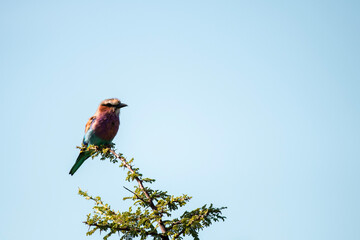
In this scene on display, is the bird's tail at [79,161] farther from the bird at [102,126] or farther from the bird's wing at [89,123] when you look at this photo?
the bird's wing at [89,123]

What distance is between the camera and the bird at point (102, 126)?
338 inches

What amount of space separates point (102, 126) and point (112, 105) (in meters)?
0.63

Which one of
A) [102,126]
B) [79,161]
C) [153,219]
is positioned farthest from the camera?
[79,161]

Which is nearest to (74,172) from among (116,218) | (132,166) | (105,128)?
(105,128)

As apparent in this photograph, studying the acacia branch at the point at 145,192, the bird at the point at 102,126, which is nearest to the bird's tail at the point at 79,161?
the bird at the point at 102,126

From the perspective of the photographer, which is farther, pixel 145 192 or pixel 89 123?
pixel 89 123

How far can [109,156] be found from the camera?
5719 mm

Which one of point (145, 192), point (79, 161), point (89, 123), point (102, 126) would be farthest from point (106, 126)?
point (145, 192)

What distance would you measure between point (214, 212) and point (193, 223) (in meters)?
0.31

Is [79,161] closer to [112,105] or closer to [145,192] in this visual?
[112,105]

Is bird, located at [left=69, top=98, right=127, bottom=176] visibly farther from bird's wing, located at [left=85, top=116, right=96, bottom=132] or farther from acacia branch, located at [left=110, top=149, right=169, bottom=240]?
acacia branch, located at [left=110, top=149, right=169, bottom=240]

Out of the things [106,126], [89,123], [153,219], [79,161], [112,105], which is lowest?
[153,219]

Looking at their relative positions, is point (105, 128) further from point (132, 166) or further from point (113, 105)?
point (132, 166)

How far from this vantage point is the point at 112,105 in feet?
29.6
